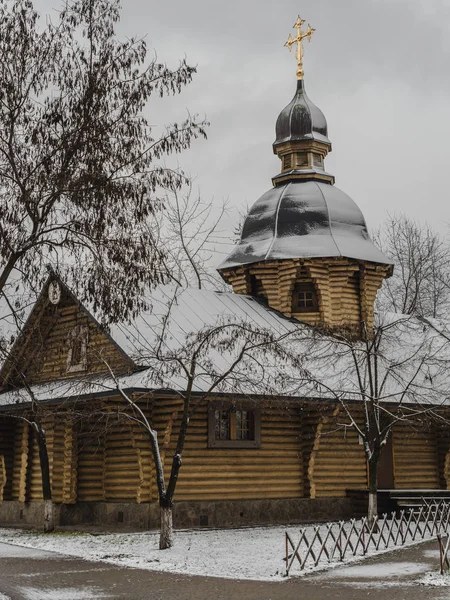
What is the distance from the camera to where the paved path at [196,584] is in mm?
10570

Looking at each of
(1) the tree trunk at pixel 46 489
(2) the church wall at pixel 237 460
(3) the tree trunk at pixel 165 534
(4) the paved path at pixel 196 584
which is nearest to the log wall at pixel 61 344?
(1) the tree trunk at pixel 46 489

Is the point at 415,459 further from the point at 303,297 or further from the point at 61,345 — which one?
the point at 61,345

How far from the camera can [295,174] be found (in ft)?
91.9

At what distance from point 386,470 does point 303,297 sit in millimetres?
6084

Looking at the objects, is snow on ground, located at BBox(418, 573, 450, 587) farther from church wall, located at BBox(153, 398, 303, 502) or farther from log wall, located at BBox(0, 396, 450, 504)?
church wall, located at BBox(153, 398, 303, 502)

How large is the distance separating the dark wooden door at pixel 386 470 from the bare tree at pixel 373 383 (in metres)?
0.73

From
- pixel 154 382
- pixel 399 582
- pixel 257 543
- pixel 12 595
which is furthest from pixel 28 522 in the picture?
pixel 399 582

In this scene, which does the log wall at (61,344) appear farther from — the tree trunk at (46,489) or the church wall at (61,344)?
the tree trunk at (46,489)

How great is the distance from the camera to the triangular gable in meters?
19.9

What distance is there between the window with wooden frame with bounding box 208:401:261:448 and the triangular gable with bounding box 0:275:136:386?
107 inches

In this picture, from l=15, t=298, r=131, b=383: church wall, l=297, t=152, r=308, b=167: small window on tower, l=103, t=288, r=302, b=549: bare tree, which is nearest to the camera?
l=103, t=288, r=302, b=549: bare tree

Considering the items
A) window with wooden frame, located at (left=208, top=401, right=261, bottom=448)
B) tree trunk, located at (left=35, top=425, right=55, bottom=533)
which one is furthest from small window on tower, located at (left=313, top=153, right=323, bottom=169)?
tree trunk, located at (left=35, top=425, right=55, bottom=533)

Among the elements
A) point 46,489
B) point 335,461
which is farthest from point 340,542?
point 46,489

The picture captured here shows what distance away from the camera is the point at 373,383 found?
23.1 m
